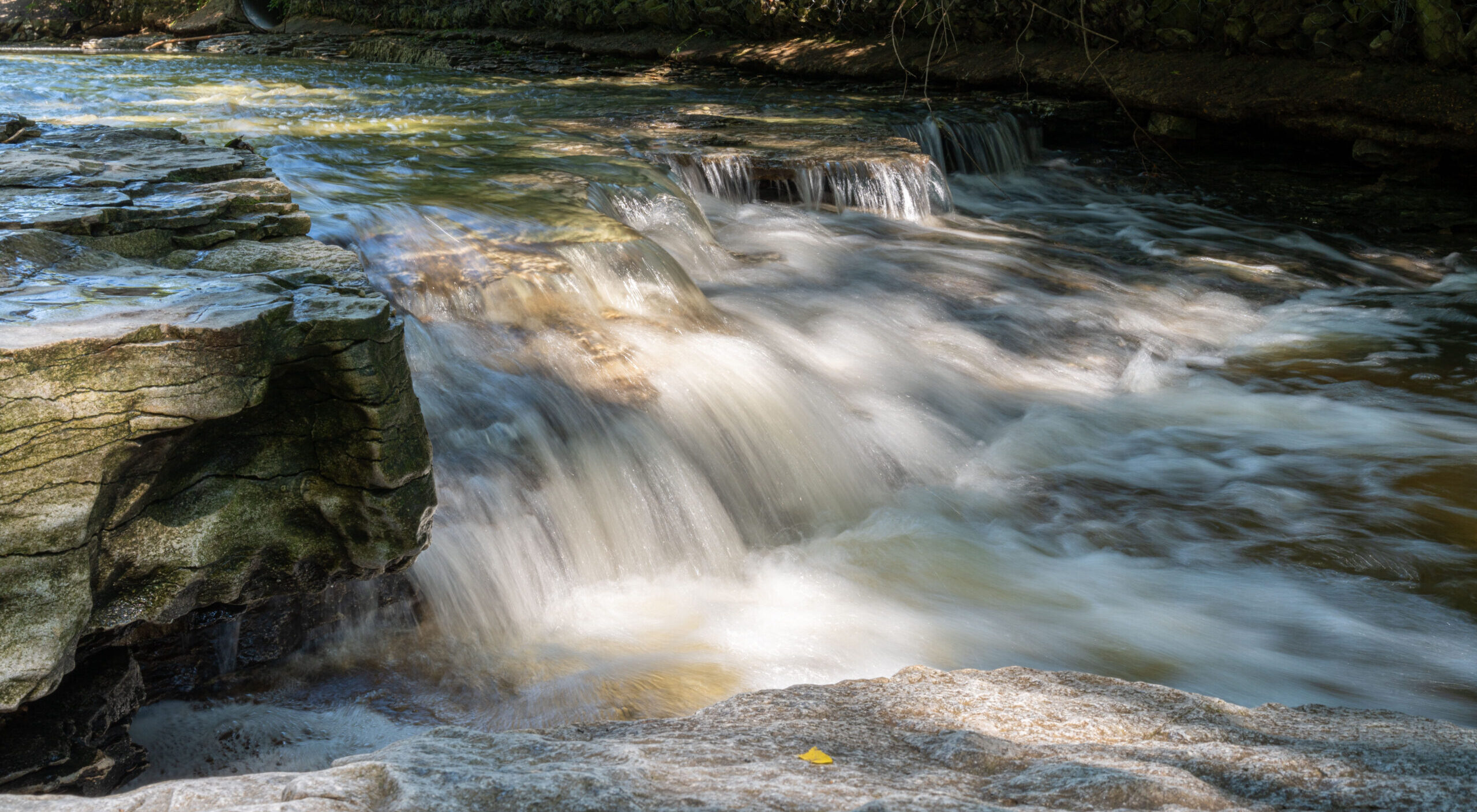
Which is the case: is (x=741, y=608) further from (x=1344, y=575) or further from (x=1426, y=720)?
(x=1344, y=575)

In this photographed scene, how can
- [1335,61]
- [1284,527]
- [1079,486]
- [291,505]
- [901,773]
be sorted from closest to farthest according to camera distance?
[901,773], [291,505], [1284,527], [1079,486], [1335,61]

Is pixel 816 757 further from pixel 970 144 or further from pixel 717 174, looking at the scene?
pixel 970 144

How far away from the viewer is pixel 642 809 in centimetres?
126

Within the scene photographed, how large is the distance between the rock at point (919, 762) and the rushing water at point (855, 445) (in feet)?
2.78

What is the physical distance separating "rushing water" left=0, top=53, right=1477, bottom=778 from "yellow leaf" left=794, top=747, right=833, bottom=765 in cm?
99

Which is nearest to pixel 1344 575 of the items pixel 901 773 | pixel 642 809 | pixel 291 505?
pixel 901 773

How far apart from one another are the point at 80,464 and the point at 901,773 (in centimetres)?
162

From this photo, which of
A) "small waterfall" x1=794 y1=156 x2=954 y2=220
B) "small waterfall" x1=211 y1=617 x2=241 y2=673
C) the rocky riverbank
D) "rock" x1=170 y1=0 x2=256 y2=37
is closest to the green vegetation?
"small waterfall" x1=794 y1=156 x2=954 y2=220

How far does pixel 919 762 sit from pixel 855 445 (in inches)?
105

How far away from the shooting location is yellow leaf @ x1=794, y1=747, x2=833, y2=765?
157cm

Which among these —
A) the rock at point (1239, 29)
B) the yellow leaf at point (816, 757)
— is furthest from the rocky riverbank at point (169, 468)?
the rock at point (1239, 29)

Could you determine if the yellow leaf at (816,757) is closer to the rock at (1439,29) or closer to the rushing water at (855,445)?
the rushing water at (855,445)

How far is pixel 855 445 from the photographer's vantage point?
4.23 metres

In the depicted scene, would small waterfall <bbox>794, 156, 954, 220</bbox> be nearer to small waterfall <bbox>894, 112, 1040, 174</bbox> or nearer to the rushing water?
the rushing water
